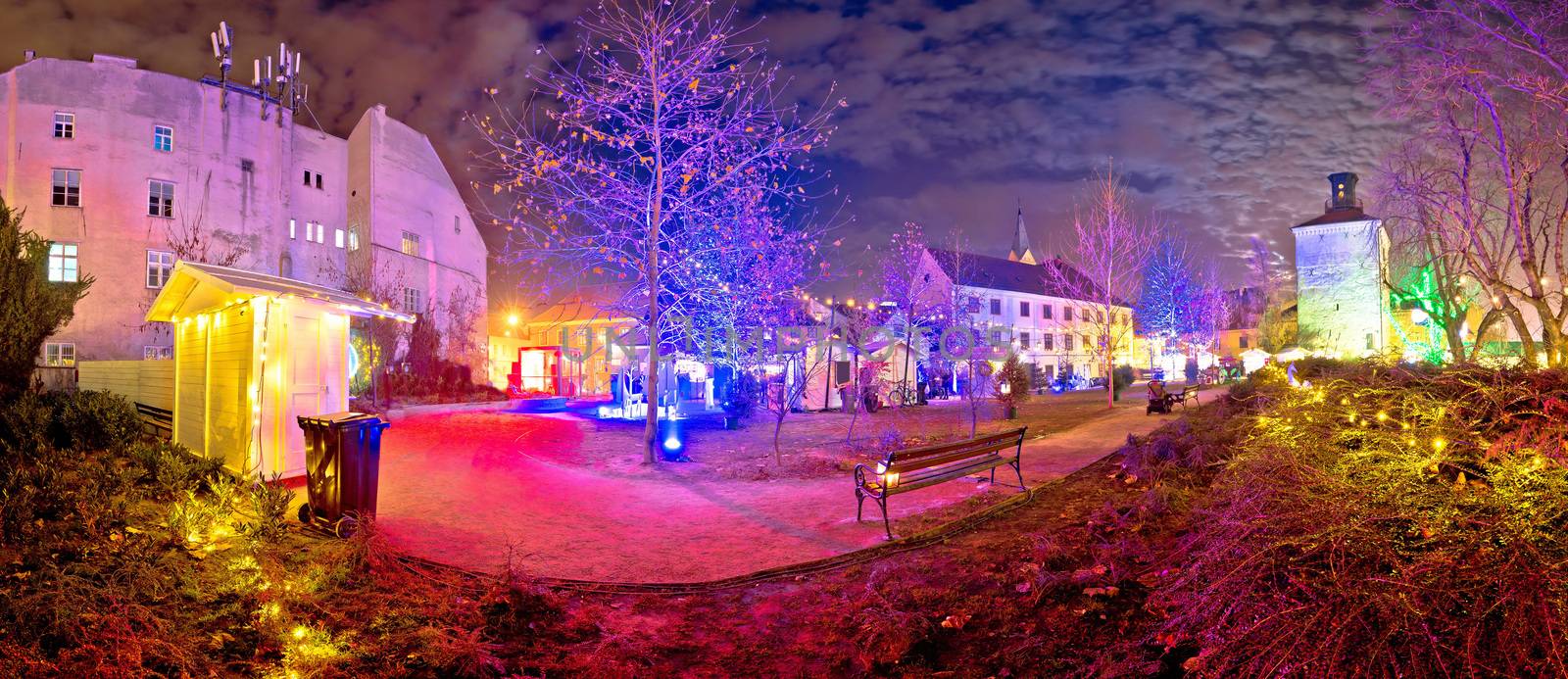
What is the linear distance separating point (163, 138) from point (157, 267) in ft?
13.8

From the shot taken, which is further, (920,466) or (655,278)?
(655,278)

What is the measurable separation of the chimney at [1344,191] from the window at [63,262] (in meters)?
62.3

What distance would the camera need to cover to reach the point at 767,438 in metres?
15.8

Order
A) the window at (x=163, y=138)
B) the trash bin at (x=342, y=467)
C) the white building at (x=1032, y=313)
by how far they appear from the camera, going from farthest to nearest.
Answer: the white building at (x=1032, y=313), the window at (x=163, y=138), the trash bin at (x=342, y=467)

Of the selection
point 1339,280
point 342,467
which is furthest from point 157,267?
point 1339,280

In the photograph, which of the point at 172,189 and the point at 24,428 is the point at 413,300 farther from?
the point at 24,428

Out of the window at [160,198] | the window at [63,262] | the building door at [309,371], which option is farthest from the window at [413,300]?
the building door at [309,371]

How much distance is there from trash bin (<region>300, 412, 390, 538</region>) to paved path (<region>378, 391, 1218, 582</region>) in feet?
1.59

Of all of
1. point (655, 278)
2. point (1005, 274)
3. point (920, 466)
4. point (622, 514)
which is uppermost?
point (1005, 274)

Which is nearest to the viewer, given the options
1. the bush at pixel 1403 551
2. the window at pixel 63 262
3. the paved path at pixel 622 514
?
the bush at pixel 1403 551

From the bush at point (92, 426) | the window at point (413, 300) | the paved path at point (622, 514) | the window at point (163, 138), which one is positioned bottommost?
the paved path at point (622, 514)

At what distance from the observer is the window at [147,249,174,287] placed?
77.2 feet

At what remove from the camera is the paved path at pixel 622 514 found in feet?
20.6

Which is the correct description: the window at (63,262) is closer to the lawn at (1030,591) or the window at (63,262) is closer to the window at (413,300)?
the window at (413,300)
